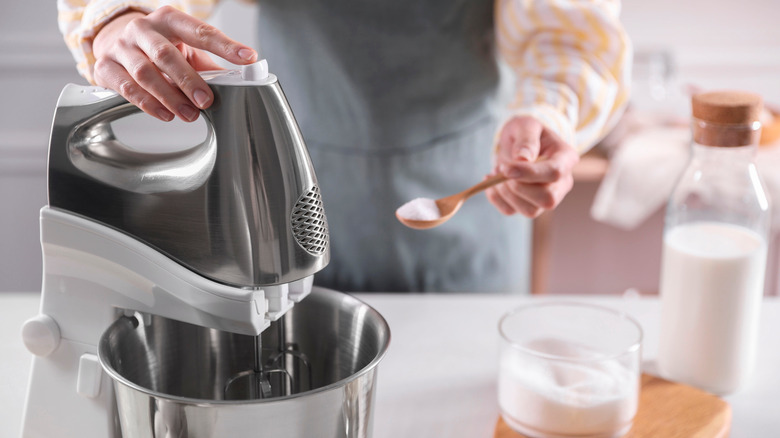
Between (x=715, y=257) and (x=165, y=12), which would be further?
(x=715, y=257)

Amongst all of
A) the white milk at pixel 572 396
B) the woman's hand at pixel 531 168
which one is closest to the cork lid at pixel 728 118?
the woman's hand at pixel 531 168

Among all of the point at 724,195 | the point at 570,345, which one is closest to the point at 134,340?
the point at 570,345


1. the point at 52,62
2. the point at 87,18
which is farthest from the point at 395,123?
the point at 52,62

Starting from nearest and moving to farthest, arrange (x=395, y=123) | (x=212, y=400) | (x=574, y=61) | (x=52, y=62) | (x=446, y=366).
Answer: (x=212, y=400) < (x=446, y=366) < (x=574, y=61) < (x=395, y=123) < (x=52, y=62)

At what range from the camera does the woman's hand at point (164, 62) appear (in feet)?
1.41

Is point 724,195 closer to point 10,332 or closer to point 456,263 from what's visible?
point 456,263

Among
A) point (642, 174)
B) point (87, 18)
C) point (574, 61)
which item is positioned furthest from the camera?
point (642, 174)

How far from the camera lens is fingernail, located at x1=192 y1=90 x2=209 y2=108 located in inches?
16.0

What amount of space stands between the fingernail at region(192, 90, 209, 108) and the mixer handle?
39mm

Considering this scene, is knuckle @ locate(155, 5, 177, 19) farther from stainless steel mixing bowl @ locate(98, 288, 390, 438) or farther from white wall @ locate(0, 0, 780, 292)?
white wall @ locate(0, 0, 780, 292)

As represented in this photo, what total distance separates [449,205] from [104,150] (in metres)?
0.28

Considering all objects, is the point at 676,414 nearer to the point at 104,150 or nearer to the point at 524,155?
the point at 524,155

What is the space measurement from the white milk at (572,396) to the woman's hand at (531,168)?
14 cm

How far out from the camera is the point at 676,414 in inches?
24.9
